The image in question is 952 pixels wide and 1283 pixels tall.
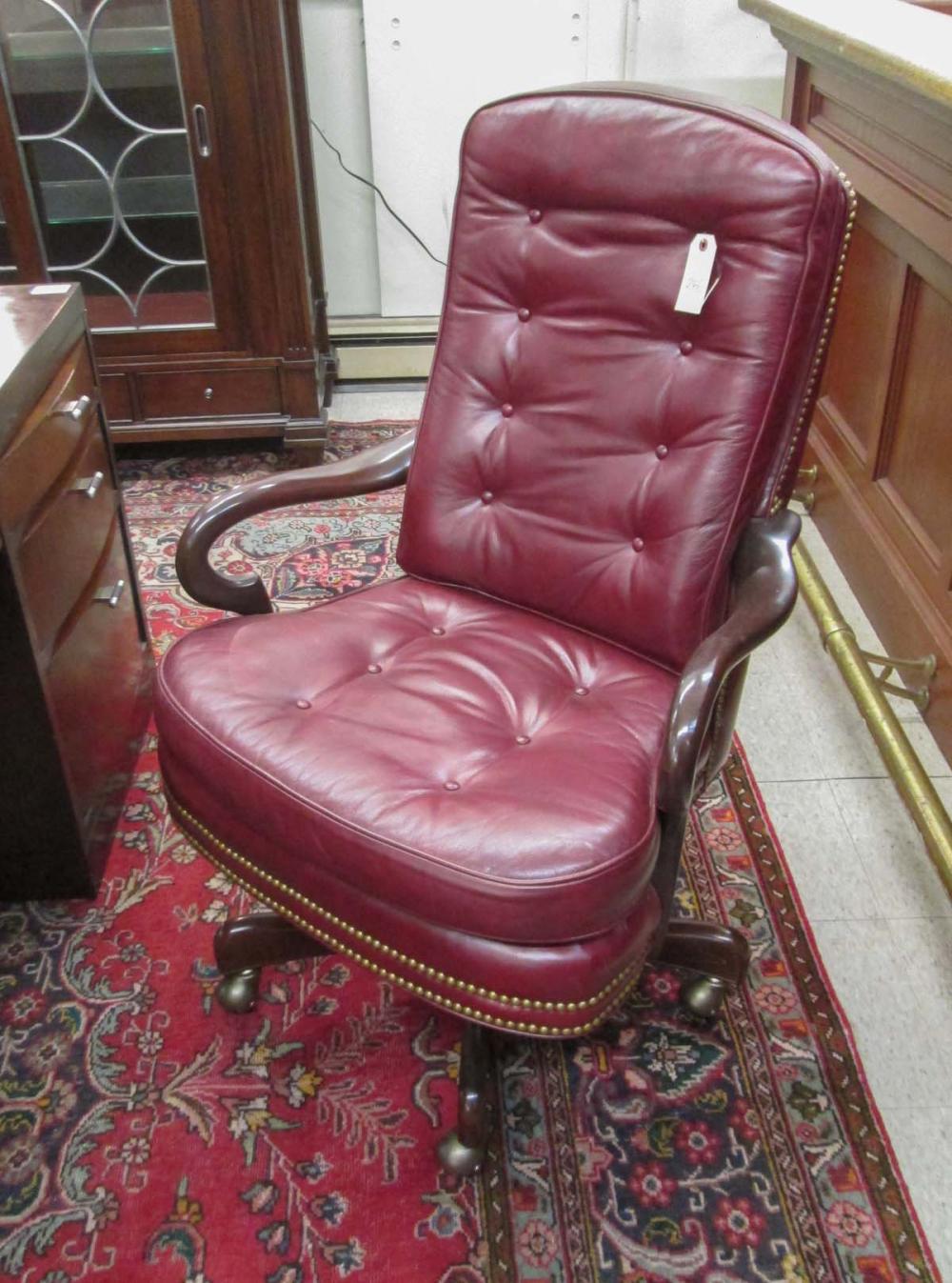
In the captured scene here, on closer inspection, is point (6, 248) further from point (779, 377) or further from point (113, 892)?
point (779, 377)

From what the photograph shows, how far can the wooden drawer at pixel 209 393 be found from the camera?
262cm

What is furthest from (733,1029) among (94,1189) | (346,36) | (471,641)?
(346,36)

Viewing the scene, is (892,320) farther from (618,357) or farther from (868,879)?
(868,879)

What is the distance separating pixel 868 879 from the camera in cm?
166

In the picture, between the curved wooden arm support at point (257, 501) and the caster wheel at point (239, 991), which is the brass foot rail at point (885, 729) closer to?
the curved wooden arm support at point (257, 501)

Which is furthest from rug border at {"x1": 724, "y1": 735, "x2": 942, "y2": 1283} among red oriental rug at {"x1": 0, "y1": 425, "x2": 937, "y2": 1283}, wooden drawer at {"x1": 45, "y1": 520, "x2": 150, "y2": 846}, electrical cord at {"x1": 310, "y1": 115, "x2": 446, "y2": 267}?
electrical cord at {"x1": 310, "y1": 115, "x2": 446, "y2": 267}

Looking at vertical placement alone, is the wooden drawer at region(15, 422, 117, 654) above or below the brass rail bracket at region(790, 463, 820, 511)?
above

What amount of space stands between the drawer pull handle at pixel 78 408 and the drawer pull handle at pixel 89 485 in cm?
8

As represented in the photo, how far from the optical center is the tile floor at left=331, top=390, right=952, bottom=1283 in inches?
52.9

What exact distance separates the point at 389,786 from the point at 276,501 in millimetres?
464

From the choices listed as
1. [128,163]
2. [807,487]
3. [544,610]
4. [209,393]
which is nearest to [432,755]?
[544,610]

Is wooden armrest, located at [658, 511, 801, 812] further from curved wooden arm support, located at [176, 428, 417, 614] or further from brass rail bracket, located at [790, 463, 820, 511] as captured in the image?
brass rail bracket, located at [790, 463, 820, 511]

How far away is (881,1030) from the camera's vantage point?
4.73 feet

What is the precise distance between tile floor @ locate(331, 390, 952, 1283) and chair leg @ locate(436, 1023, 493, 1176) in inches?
18.5
